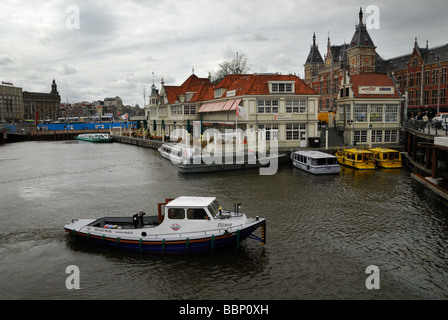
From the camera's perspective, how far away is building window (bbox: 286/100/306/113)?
52.6 m

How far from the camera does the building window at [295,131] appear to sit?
52688 mm

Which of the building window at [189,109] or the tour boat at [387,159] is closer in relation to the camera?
the tour boat at [387,159]

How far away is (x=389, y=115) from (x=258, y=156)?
24.3 metres

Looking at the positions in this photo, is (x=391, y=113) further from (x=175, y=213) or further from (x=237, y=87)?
(x=175, y=213)

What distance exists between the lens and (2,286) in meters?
16.2

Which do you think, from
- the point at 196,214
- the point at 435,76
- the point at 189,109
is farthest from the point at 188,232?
the point at 435,76

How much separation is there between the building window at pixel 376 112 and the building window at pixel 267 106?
1545 cm

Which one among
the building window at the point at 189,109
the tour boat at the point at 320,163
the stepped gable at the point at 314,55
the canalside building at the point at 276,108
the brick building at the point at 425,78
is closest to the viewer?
the tour boat at the point at 320,163

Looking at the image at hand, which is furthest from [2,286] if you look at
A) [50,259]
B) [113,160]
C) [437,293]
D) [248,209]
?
[113,160]

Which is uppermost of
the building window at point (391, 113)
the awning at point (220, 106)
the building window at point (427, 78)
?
the building window at point (427, 78)

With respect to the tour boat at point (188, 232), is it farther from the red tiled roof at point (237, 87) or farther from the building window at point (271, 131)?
the red tiled roof at point (237, 87)

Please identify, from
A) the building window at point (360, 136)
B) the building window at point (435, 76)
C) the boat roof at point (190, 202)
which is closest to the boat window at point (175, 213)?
the boat roof at point (190, 202)

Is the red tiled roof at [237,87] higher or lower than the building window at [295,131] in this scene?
higher
